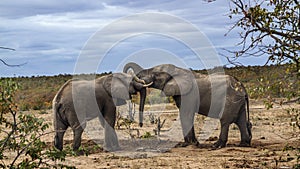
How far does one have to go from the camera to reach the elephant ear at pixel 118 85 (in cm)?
1485

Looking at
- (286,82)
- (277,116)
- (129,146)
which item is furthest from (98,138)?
(286,82)

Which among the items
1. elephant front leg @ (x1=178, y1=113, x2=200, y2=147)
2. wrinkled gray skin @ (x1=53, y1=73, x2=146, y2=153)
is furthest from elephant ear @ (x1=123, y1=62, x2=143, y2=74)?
elephant front leg @ (x1=178, y1=113, x2=200, y2=147)

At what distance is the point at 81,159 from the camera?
1295cm

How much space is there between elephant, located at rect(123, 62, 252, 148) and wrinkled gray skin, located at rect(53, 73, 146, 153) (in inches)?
23.0

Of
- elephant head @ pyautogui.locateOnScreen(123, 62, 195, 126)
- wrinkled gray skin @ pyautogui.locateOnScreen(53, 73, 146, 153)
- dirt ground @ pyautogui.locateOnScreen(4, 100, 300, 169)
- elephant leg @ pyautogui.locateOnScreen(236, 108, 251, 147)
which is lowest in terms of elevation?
dirt ground @ pyautogui.locateOnScreen(4, 100, 300, 169)

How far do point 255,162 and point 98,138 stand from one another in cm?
647

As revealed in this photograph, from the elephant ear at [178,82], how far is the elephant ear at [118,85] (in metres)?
1.10

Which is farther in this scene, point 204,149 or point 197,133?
point 197,133

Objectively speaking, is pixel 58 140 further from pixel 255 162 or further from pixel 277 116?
pixel 277 116

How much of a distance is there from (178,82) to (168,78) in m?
0.35

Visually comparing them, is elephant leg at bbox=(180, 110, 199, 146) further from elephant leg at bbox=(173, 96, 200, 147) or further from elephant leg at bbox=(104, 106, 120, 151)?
elephant leg at bbox=(104, 106, 120, 151)

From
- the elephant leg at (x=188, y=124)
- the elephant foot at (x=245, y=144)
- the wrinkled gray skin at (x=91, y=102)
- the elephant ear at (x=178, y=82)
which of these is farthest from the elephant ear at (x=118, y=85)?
the elephant foot at (x=245, y=144)

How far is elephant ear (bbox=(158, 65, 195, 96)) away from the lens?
15.2 meters

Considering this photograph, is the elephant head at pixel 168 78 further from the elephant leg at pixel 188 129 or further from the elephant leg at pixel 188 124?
the elephant leg at pixel 188 129
